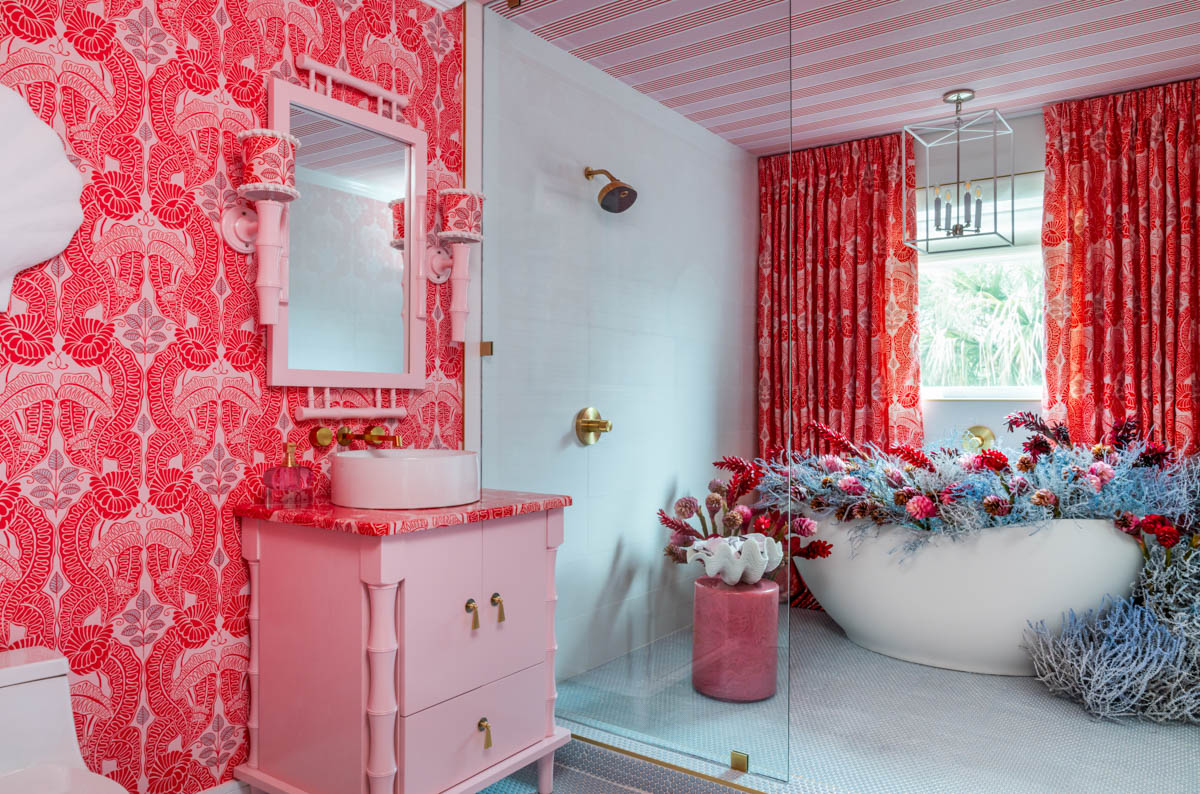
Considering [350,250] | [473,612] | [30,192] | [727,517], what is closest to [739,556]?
[727,517]

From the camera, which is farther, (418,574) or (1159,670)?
(1159,670)

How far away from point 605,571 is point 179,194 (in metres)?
1.41

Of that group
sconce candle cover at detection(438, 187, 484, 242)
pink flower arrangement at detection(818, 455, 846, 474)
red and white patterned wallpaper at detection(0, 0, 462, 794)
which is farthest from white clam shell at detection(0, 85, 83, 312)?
pink flower arrangement at detection(818, 455, 846, 474)

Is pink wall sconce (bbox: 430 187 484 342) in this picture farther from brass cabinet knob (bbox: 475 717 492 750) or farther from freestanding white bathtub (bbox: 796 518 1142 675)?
freestanding white bathtub (bbox: 796 518 1142 675)

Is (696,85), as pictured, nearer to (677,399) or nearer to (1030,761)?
(677,399)

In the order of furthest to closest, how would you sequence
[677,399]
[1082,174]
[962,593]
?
[1082,174]
[962,593]
[677,399]

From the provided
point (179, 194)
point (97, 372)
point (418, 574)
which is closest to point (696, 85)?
point (179, 194)

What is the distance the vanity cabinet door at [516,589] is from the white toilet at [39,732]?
0.81m

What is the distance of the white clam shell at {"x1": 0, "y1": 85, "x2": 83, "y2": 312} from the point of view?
1.55 metres

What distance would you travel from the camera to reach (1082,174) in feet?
11.4

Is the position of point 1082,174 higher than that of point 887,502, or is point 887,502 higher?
point 1082,174

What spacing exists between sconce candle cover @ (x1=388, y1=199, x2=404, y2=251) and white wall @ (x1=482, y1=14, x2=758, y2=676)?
30cm

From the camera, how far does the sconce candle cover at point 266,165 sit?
6.08 ft

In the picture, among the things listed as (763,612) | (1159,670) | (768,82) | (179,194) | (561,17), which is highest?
(561,17)
